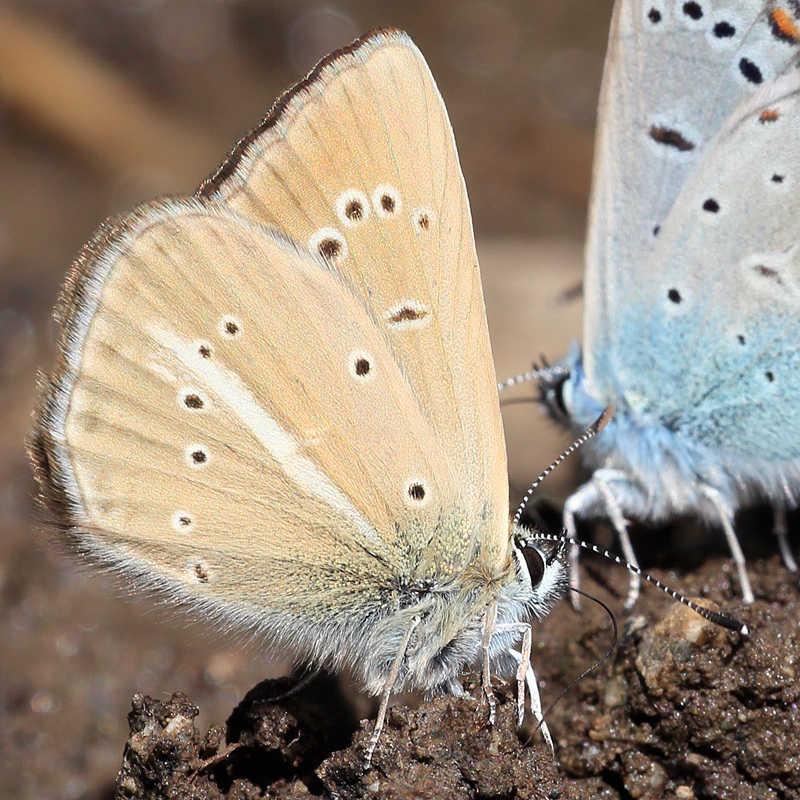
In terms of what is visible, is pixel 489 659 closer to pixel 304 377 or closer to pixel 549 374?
pixel 304 377

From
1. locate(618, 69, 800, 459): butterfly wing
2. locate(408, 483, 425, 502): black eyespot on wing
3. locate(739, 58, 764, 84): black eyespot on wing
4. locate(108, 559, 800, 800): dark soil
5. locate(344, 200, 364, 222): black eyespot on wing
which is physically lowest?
locate(108, 559, 800, 800): dark soil

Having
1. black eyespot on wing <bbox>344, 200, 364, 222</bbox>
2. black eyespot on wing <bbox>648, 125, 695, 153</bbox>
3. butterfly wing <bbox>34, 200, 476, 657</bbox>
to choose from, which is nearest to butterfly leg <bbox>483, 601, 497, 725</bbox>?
butterfly wing <bbox>34, 200, 476, 657</bbox>

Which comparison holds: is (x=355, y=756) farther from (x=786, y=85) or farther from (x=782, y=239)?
(x=786, y=85)

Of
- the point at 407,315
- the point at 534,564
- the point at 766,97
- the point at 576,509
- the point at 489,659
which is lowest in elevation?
the point at 489,659

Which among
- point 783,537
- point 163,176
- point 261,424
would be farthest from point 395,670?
point 163,176

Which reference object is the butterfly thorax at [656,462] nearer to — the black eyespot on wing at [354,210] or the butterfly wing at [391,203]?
the butterfly wing at [391,203]

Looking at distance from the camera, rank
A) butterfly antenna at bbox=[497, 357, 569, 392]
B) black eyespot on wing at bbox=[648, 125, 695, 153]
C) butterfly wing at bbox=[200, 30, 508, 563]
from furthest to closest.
Answer: butterfly antenna at bbox=[497, 357, 569, 392] < black eyespot on wing at bbox=[648, 125, 695, 153] < butterfly wing at bbox=[200, 30, 508, 563]

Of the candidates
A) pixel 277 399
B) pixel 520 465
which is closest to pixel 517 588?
pixel 277 399

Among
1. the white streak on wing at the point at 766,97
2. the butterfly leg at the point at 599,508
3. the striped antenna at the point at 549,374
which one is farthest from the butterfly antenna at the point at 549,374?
the white streak on wing at the point at 766,97

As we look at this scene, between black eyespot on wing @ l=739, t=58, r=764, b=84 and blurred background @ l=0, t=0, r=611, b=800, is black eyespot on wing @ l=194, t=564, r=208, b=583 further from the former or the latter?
black eyespot on wing @ l=739, t=58, r=764, b=84
